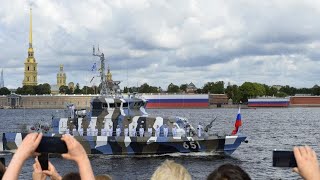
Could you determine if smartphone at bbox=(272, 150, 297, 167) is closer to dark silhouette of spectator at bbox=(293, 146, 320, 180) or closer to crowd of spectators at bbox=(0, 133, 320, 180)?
crowd of spectators at bbox=(0, 133, 320, 180)

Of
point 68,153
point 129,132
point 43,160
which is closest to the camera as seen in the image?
point 68,153

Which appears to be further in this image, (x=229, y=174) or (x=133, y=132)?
(x=133, y=132)

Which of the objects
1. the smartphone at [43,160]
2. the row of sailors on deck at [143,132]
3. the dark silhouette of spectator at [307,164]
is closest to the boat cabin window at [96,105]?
the row of sailors on deck at [143,132]

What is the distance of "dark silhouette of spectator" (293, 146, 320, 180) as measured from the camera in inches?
183

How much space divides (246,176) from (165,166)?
675 mm

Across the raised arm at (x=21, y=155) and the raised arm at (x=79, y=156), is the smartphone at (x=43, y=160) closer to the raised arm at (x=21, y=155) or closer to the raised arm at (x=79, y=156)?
the raised arm at (x=21, y=155)

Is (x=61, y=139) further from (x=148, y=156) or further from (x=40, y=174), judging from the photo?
(x=148, y=156)

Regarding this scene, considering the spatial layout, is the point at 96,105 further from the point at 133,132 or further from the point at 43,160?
the point at 43,160

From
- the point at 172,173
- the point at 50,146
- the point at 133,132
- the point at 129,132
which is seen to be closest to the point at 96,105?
the point at 129,132

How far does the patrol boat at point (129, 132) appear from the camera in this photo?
40031 millimetres

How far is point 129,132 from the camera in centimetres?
4062

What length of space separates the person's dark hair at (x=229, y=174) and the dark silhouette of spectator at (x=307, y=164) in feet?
1.38

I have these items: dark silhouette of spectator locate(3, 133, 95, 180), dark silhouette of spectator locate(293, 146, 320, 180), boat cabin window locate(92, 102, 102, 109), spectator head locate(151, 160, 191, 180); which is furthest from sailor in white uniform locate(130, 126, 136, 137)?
dark silhouette of spectator locate(293, 146, 320, 180)

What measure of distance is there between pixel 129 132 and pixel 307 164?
36.2m
